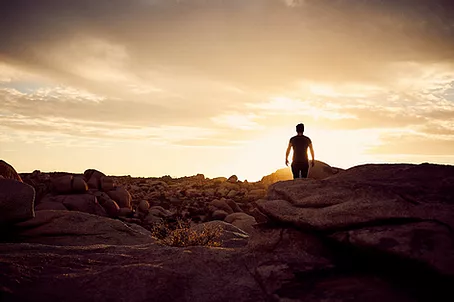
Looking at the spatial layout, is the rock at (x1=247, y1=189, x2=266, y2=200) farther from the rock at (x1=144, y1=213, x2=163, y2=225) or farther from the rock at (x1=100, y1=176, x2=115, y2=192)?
the rock at (x1=100, y1=176, x2=115, y2=192)

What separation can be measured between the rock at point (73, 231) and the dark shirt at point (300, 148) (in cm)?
613

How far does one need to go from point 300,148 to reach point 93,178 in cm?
985

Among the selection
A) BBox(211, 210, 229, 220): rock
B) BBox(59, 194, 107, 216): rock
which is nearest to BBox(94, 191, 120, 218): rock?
BBox(59, 194, 107, 216): rock

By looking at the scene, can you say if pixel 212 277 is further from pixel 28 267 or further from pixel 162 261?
pixel 28 267

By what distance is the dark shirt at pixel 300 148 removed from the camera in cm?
1514

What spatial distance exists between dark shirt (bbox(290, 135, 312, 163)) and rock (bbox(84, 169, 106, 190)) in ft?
30.8

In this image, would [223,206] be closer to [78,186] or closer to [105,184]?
[105,184]

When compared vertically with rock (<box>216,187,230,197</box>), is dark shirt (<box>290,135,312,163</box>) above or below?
above

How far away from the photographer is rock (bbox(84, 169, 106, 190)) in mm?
18653

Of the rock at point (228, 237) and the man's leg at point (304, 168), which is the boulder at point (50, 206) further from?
the man's leg at point (304, 168)

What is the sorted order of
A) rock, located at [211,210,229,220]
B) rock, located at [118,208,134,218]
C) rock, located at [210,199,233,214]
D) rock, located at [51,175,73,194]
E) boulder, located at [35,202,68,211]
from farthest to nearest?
rock, located at [210,199,233,214] → rock, located at [211,210,229,220] → rock, located at [118,208,134,218] → rock, located at [51,175,73,194] → boulder, located at [35,202,68,211]

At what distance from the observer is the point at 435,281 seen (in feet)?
16.6

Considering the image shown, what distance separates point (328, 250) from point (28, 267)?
486 centimetres

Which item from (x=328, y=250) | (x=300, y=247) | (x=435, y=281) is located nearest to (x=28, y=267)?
(x=300, y=247)
